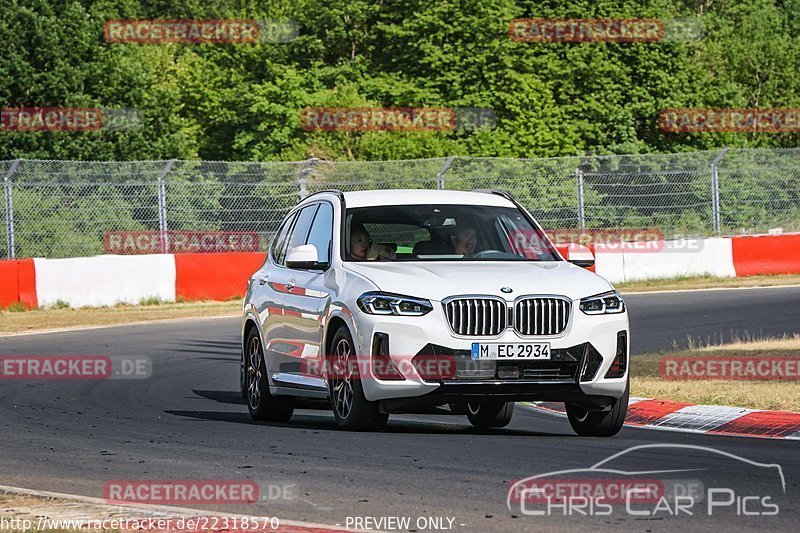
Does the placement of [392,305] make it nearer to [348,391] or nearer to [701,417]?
[348,391]

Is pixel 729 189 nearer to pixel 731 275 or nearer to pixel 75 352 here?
pixel 731 275

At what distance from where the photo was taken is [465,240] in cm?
1141

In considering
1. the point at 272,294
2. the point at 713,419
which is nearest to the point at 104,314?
the point at 272,294

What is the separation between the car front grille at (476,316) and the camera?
10.1 m

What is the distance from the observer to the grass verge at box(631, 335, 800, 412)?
12.4 metres

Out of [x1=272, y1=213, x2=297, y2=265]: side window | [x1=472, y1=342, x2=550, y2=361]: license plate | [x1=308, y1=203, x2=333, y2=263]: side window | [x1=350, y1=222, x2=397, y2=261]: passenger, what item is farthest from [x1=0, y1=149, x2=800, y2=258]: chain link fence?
[x1=472, y1=342, x2=550, y2=361]: license plate

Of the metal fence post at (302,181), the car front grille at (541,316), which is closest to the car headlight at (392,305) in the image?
the car front grille at (541,316)

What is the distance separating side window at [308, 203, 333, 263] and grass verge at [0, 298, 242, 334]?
12337 millimetres

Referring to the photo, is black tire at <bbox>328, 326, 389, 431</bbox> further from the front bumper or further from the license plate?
the license plate

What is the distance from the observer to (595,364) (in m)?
10.3

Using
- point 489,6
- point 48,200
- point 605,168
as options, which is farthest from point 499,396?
point 489,6

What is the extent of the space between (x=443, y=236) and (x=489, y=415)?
4.98 ft

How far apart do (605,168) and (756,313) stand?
316 inches

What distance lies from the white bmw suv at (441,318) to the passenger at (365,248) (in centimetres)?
1
